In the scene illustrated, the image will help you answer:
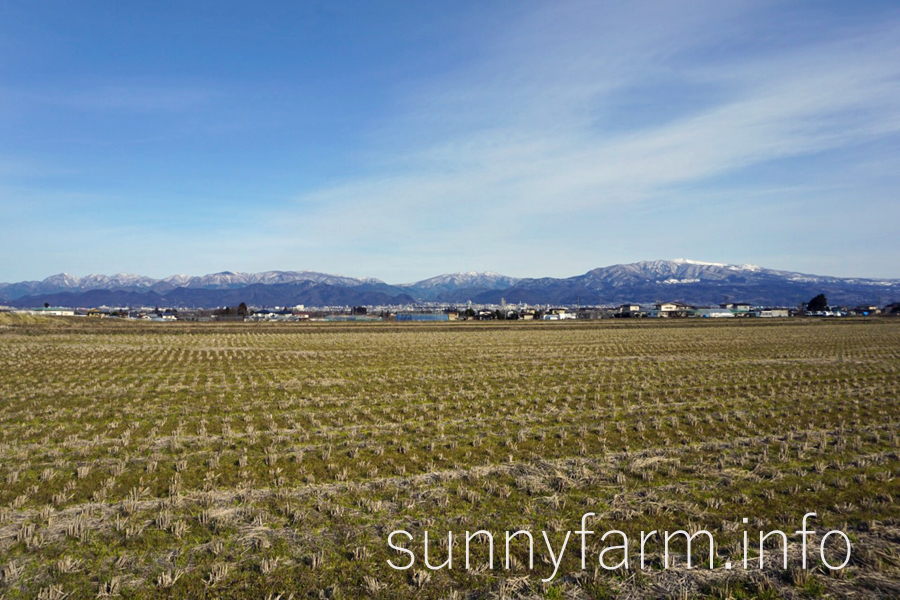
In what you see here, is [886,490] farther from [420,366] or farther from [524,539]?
[420,366]

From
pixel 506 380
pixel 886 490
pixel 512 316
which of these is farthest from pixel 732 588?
pixel 512 316

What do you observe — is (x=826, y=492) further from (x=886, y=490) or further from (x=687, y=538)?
(x=687, y=538)

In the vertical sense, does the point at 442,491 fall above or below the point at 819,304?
below

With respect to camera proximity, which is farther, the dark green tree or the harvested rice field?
the dark green tree

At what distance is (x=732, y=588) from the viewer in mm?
6512

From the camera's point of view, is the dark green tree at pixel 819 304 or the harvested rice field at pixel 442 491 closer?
the harvested rice field at pixel 442 491

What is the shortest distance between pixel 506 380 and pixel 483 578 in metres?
18.2

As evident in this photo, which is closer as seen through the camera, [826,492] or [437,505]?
[437,505]

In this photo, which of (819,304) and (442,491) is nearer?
(442,491)

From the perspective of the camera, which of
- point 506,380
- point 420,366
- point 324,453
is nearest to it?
point 324,453

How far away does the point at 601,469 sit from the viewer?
1113 centimetres

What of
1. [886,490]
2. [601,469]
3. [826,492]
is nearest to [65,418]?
[601,469]

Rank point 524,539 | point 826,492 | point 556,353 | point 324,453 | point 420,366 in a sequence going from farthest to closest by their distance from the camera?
point 556,353 < point 420,366 < point 324,453 < point 826,492 < point 524,539

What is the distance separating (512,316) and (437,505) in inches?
6116
